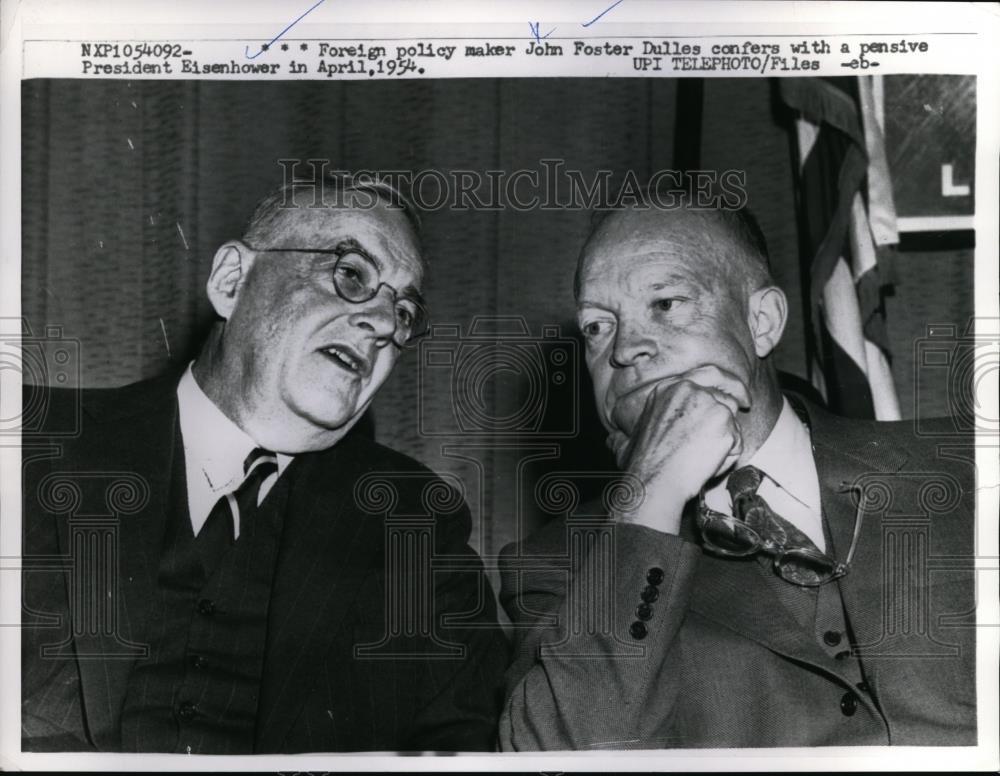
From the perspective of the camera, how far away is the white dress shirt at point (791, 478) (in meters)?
2.82

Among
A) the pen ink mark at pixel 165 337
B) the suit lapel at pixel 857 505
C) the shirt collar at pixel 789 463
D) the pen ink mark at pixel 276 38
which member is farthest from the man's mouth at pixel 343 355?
the suit lapel at pixel 857 505

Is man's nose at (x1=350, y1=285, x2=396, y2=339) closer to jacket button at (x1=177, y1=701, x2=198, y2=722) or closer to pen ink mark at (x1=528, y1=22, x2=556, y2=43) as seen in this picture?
pen ink mark at (x1=528, y1=22, x2=556, y2=43)

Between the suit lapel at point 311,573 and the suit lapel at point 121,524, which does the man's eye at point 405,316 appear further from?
the suit lapel at point 121,524

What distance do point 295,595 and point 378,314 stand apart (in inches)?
25.1

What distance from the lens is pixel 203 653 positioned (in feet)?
8.92

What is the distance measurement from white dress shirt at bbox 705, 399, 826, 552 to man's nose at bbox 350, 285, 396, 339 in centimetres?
86

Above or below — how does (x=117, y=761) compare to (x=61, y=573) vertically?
below

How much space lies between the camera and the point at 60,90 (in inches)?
114

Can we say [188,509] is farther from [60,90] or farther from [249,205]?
[60,90]

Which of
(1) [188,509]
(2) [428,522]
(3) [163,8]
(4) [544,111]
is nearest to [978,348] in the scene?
(4) [544,111]

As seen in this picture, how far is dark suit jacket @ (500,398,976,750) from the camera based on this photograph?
272cm

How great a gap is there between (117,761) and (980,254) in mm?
2222

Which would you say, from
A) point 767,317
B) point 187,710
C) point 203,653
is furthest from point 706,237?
point 187,710

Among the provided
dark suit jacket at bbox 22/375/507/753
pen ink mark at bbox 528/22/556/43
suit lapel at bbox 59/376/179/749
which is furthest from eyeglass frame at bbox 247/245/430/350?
pen ink mark at bbox 528/22/556/43
